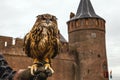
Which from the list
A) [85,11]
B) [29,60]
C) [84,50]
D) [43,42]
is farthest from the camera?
[85,11]

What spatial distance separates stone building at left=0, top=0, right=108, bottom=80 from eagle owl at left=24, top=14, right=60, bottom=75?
86.5ft

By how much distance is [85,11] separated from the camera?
29.8 metres

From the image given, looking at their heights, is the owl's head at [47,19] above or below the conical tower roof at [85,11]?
below

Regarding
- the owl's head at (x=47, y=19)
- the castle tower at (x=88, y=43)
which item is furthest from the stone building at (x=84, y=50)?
the owl's head at (x=47, y=19)

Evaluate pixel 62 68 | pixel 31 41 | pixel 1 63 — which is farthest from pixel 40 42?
pixel 62 68

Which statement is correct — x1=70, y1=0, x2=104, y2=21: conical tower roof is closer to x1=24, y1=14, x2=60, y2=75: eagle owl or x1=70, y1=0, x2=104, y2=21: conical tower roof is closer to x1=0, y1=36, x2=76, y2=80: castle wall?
x1=0, y1=36, x2=76, y2=80: castle wall

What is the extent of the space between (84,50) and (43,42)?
2763 cm

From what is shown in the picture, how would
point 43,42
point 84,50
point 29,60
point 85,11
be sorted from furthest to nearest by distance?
point 85,11
point 84,50
point 29,60
point 43,42

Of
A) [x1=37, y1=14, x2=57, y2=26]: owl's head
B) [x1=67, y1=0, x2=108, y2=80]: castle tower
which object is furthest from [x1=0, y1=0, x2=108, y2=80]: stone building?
[x1=37, y1=14, x2=57, y2=26]: owl's head

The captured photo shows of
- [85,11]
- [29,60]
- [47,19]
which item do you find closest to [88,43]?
[85,11]

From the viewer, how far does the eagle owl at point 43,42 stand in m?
1.51

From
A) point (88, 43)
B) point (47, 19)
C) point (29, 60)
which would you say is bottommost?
point (29, 60)

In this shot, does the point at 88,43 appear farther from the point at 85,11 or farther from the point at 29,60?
the point at 29,60

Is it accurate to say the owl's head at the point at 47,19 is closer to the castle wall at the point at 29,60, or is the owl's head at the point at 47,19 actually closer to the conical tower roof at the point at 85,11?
the castle wall at the point at 29,60
